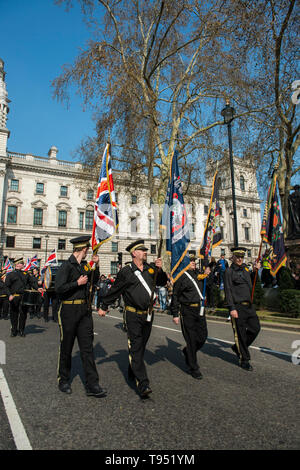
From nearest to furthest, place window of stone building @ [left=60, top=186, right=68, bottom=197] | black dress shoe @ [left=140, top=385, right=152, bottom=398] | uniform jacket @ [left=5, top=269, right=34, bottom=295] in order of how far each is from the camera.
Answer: black dress shoe @ [left=140, top=385, right=152, bottom=398]
uniform jacket @ [left=5, top=269, right=34, bottom=295]
window of stone building @ [left=60, top=186, right=68, bottom=197]

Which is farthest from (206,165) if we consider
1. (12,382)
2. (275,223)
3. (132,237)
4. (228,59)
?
(132,237)

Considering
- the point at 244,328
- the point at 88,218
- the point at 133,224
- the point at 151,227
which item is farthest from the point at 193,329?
the point at 151,227

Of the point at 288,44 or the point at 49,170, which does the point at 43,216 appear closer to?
the point at 49,170

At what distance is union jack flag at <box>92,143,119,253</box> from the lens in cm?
496

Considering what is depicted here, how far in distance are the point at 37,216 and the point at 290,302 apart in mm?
45467

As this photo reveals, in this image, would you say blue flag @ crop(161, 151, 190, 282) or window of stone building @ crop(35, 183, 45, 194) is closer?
blue flag @ crop(161, 151, 190, 282)

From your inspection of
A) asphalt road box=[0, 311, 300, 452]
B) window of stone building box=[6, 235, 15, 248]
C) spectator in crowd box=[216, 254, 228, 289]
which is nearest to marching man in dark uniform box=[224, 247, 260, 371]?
asphalt road box=[0, 311, 300, 452]

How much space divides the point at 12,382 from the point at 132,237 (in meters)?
50.7

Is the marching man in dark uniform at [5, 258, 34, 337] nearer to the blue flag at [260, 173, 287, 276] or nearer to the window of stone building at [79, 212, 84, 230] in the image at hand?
the blue flag at [260, 173, 287, 276]

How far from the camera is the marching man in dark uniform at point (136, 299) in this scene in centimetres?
415

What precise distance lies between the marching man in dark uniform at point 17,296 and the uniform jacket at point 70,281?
16.1 feet

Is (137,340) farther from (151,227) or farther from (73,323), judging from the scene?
(151,227)

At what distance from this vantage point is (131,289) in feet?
14.5

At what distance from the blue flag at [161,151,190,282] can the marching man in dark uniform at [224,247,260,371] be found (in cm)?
103
